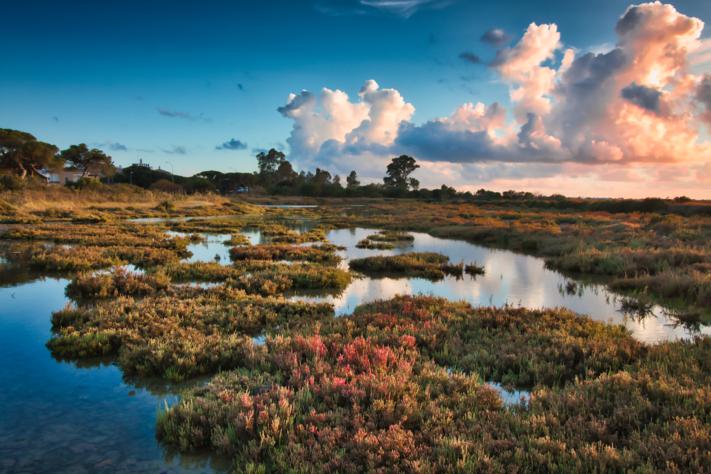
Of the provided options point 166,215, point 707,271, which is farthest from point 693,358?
point 166,215

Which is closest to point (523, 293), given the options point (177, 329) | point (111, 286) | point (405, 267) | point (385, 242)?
point (405, 267)

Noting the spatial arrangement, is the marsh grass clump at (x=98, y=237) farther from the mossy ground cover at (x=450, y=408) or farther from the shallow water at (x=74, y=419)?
the mossy ground cover at (x=450, y=408)

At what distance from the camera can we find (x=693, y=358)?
8.15m

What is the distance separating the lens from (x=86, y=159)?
111188 millimetres

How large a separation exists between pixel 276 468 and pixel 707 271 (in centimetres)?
1995

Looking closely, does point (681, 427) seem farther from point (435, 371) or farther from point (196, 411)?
point (196, 411)

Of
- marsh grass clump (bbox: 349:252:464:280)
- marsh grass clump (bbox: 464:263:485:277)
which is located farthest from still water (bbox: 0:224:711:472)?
marsh grass clump (bbox: 464:263:485:277)

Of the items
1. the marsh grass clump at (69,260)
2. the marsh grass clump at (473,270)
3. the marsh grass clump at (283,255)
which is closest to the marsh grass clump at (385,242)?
the marsh grass clump at (283,255)

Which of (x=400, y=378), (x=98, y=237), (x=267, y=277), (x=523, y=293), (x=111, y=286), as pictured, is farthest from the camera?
(x=98, y=237)

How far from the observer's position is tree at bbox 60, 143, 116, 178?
108312mm

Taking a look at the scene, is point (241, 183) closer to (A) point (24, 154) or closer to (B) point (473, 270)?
(A) point (24, 154)

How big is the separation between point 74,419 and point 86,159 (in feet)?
408

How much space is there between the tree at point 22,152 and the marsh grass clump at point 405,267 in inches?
3405

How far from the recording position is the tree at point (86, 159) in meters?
108
